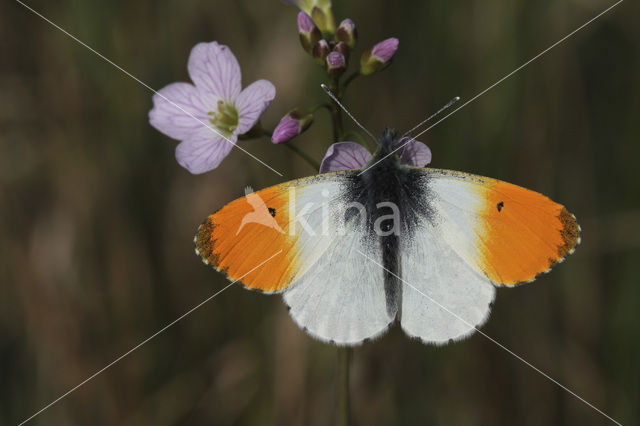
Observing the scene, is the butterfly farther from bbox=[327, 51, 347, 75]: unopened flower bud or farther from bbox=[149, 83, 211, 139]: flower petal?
bbox=[149, 83, 211, 139]: flower petal

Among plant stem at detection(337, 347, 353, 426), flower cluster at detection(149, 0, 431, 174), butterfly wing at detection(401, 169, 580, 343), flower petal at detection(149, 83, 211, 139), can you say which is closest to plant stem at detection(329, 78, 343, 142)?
flower cluster at detection(149, 0, 431, 174)

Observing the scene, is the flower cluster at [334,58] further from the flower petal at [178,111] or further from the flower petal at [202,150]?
the flower petal at [178,111]

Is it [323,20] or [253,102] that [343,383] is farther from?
[323,20]

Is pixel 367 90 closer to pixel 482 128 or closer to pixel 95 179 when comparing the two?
pixel 482 128

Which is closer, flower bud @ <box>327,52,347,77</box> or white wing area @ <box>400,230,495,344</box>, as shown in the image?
white wing area @ <box>400,230,495,344</box>

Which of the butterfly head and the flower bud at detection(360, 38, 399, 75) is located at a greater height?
the flower bud at detection(360, 38, 399, 75)

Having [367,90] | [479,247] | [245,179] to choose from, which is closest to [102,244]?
[245,179]

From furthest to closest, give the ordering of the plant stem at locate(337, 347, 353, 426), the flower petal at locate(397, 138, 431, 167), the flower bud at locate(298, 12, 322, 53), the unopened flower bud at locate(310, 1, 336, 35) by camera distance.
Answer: the unopened flower bud at locate(310, 1, 336, 35) < the flower bud at locate(298, 12, 322, 53) < the flower petal at locate(397, 138, 431, 167) < the plant stem at locate(337, 347, 353, 426)
